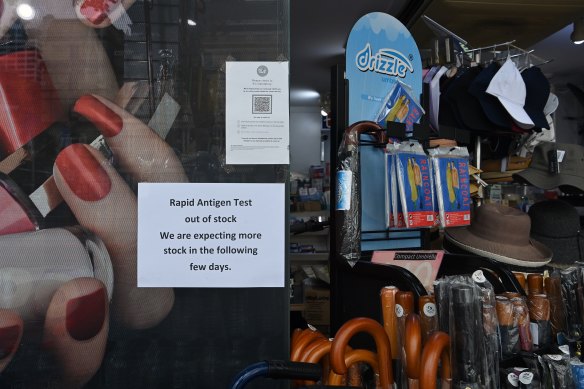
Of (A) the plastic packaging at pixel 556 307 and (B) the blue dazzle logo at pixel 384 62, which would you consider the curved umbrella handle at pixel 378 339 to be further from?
(B) the blue dazzle logo at pixel 384 62

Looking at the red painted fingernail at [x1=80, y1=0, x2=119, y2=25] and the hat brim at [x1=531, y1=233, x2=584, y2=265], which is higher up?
the red painted fingernail at [x1=80, y1=0, x2=119, y2=25]

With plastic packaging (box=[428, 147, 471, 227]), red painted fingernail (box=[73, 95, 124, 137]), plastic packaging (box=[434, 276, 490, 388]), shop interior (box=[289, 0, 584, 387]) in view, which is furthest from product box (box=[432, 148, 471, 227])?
red painted fingernail (box=[73, 95, 124, 137])

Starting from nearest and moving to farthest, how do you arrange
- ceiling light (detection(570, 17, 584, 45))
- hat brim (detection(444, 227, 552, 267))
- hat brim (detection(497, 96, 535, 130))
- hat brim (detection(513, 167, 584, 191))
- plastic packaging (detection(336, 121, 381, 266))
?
plastic packaging (detection(336, 121, 381, 266)) → hat brim (detection(444, 227, 552, 267)) → hat brim (detection(497, 96, 535, 130)) → hat brim (detection(513, 167, 584, 191)) → ceiling light (detection(570, 17, 584, 45))

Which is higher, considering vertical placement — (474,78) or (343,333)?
(474,78)

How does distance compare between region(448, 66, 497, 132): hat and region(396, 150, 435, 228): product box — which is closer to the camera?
region(396, 150, 435, 228): product box

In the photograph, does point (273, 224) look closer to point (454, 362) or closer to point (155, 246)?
point (155, 246)

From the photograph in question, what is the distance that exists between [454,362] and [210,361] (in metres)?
0.56

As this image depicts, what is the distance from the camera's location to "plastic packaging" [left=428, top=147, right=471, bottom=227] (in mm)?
1809

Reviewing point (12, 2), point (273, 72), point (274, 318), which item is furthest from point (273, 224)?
point (12, 2)

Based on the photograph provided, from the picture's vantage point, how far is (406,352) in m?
1.07

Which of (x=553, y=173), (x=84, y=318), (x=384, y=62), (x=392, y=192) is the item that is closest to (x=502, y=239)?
(x=392, y=192)

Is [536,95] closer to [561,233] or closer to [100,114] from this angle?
[561,233]

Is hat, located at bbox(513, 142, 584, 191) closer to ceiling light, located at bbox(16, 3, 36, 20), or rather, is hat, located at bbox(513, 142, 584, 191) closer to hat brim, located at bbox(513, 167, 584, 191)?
hat brim, located at bbox(513, 167, 584, 191)

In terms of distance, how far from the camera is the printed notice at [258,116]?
1.09 m
